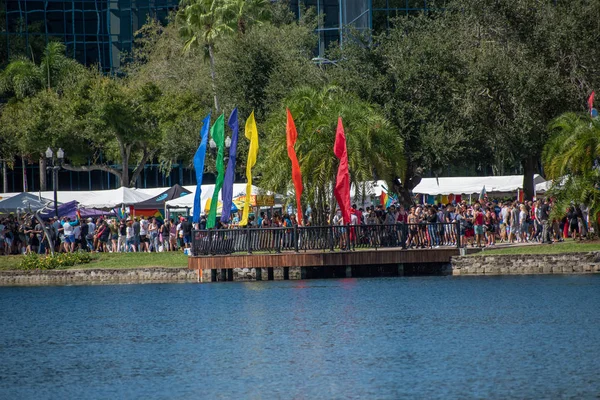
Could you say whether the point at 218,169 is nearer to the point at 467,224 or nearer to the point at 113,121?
the point at 467,224

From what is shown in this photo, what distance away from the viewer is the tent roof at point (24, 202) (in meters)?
48.8

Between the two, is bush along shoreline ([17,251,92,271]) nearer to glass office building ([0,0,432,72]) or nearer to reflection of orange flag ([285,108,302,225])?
reflection of orange flag ([285,108,302,225])

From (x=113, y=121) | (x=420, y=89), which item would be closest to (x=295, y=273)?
(x=420, y=89)

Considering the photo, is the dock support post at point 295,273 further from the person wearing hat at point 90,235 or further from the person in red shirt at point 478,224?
the person wearing hat at point 90,235

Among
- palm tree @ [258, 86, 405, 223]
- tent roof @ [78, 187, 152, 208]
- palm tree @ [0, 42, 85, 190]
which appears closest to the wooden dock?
palm tree @ [258, 86, 405, 223]

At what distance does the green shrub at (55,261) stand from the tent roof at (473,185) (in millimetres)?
18819

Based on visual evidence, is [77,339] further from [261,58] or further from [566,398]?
[261,58]

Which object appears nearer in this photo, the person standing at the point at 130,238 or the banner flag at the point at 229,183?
the banner flag at the point at 229,183

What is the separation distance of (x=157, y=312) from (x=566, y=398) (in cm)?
1757

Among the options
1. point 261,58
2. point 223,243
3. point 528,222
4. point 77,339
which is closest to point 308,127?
point 223,243

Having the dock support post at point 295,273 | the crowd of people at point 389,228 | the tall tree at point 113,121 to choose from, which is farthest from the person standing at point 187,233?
the tall tree at point 113,121

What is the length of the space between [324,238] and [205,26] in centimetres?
2688

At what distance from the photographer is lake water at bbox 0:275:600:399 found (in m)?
20.4

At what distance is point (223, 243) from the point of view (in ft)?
127
